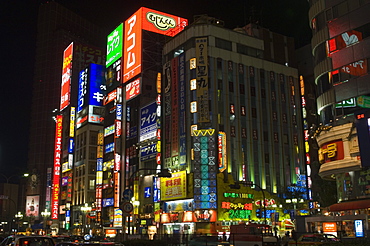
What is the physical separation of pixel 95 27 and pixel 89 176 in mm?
67735

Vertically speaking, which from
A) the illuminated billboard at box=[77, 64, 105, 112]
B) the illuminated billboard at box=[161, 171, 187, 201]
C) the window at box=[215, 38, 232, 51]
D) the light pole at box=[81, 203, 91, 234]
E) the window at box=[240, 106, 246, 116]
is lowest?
the light pole at box=[81, 203, 91, 234]

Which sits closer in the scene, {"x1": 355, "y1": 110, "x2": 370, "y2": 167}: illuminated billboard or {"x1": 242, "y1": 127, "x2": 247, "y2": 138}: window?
{"x1": 355, "y1": 110, "x2": 370, "y2": 167}: illuminated billboard

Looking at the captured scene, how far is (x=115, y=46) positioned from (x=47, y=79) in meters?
51.9

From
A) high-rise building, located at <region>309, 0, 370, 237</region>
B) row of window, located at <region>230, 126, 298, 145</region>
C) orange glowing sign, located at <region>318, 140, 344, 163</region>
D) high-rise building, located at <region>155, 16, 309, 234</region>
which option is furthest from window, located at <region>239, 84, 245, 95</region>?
orange glowing sign, located at <region>318, 140, 344, 163</region>

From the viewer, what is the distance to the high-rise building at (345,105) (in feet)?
127

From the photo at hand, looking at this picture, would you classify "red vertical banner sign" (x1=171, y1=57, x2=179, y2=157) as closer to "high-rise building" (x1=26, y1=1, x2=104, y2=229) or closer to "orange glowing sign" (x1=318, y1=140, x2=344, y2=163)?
"orange glowing sign" (x1=318, y1=140, x2=344, y2=163)

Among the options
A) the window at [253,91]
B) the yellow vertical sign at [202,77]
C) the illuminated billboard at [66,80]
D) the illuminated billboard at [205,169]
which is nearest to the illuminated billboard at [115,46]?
the illuminated billboard at [66,80]

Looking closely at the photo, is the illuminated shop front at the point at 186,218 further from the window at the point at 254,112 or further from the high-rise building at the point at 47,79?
the high-rise building at the point at 47,79

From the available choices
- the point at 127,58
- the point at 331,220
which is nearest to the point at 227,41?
the point at 127,58

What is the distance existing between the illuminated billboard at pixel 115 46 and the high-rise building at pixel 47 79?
37.6m

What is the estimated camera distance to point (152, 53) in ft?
280

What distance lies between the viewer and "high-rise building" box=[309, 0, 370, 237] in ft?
127

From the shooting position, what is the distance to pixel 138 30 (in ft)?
282

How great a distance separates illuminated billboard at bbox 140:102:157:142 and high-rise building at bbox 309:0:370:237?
1339 inches
